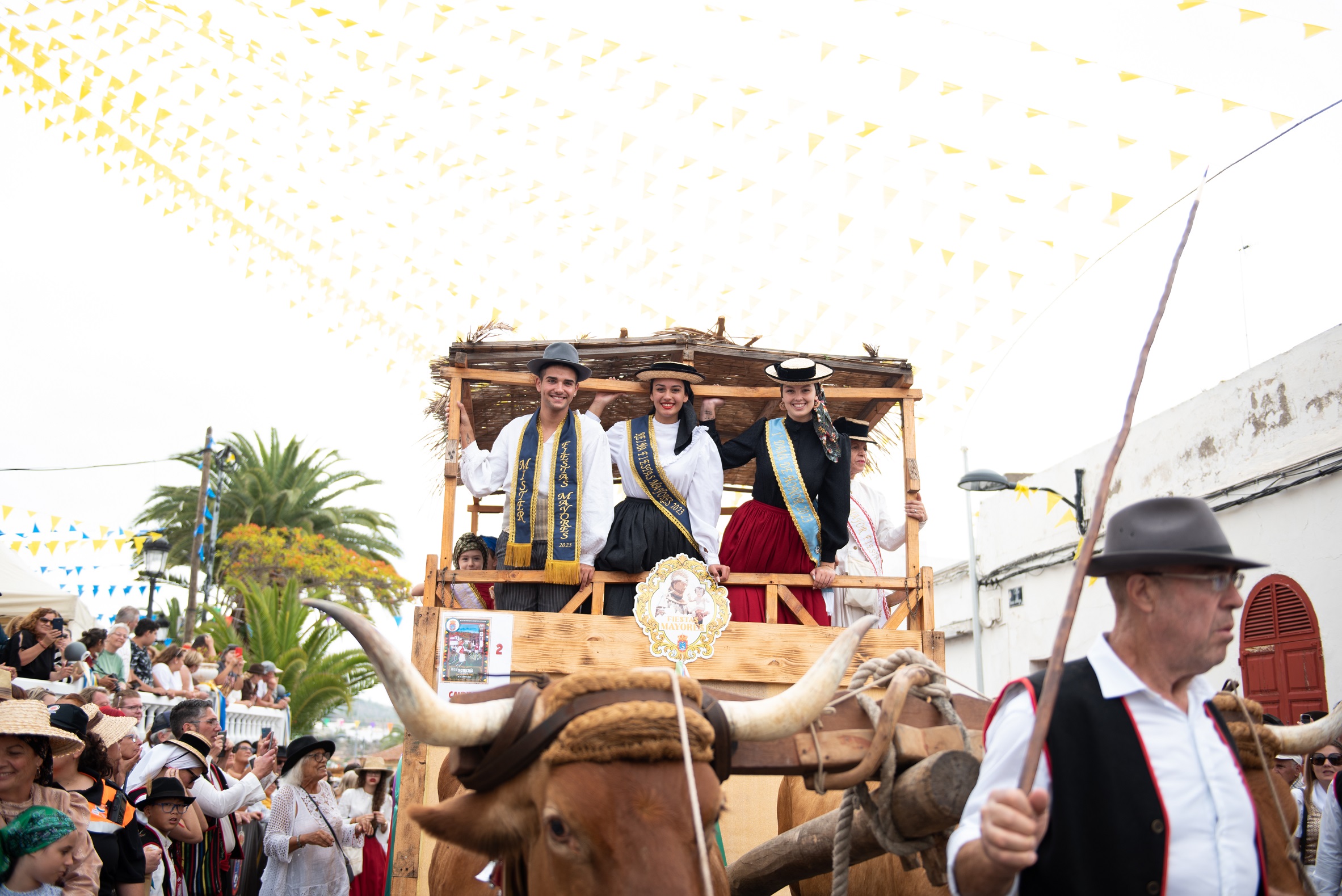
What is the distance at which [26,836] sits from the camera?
370 centimetres

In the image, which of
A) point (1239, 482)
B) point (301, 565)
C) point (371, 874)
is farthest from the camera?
point (301, 565)

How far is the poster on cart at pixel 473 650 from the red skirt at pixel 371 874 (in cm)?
316

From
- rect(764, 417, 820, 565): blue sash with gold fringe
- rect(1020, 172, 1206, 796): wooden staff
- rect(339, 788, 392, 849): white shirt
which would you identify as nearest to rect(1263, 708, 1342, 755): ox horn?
rect(1020, 172, 1206, 796): wooden staff

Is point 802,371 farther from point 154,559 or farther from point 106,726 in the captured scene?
point 154,559

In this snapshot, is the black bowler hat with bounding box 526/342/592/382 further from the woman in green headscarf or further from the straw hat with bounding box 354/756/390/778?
the straw hat with bounding box 354/756/390/778

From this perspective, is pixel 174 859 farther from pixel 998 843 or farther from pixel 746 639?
pixel 998 843

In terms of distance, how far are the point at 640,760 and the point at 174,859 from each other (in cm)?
478

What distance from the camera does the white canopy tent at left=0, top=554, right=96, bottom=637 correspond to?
39.9ft

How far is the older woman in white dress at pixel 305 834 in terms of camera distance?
627 centimetres

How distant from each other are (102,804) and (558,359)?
3.13m

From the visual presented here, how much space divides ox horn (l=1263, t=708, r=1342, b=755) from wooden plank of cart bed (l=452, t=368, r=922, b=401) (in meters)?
3.34

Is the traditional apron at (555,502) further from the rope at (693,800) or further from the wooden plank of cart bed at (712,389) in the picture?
the rope at (693,800)

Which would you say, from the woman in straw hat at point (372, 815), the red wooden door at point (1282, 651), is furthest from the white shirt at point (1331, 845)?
the woman in straw hat at point (372, 815)

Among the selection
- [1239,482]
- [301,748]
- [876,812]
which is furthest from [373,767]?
[1239,482]
